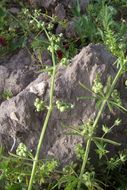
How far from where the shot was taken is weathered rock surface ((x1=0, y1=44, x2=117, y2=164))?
7.68ft

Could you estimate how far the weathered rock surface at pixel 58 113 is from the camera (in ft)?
7.68

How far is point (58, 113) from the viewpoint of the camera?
2.37 m

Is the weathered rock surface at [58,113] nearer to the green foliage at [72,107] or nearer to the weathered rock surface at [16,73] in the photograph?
the green foliage at [72,107]

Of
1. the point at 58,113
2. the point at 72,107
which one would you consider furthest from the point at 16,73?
the point at 72,107

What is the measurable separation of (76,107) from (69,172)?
0.36 m

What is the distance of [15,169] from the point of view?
2158mm

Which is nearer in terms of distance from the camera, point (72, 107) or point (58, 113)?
point (72, 107)

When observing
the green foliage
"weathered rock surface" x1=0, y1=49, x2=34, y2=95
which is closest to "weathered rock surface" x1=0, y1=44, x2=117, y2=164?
the green foliage

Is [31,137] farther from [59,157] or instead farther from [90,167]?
[90,167]

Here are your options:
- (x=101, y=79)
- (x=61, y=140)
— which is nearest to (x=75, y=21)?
(x=101, y=79)

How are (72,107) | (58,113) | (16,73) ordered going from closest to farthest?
(72,107), (58,113), (16,73)

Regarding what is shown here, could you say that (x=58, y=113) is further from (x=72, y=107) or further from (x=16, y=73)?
(x=16, y=73)

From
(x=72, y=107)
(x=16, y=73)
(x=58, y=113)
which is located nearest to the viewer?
(x=72, y=107)

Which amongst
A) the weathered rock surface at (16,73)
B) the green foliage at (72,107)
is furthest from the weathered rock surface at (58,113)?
the weathered rock surface at (16,73)
